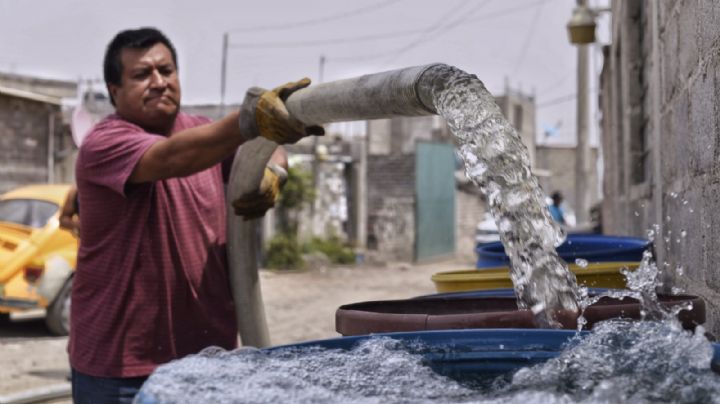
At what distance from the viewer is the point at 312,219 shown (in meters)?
16.5

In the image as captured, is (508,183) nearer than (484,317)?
No

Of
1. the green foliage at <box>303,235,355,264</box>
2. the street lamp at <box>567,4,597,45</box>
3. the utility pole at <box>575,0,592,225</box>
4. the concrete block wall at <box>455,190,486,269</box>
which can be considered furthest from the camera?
the concrete block wall at <box>455,190,486,269</box>

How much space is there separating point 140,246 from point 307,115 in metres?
0.83

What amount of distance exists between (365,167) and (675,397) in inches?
Result: 680

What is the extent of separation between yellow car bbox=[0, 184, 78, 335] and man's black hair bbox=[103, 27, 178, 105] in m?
4.97

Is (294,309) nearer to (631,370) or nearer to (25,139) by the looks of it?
(25,139)

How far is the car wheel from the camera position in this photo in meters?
7.68

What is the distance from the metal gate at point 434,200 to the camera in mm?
17844

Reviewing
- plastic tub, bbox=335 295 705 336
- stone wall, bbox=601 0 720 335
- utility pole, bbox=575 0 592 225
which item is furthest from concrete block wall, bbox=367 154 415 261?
plastic tub, bbox=335 295 705 336

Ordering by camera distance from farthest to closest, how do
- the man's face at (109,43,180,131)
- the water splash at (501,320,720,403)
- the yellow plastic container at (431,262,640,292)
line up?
the man's face at (109,43,180,131), the yellow plastic container at (431,262,640,292), the water splash at (501,320,720,403)

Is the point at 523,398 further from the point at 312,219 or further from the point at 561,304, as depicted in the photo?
the point at 312,219

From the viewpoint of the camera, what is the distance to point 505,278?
211 cm

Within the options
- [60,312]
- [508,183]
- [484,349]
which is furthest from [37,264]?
[484,349]

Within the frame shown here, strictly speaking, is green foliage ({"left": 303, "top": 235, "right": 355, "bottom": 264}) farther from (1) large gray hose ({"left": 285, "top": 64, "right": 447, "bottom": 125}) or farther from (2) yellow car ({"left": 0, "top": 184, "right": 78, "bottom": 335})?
(1) large gray hose ({"left": 285, "top": 64, "right": 447, "bottom": 125})
